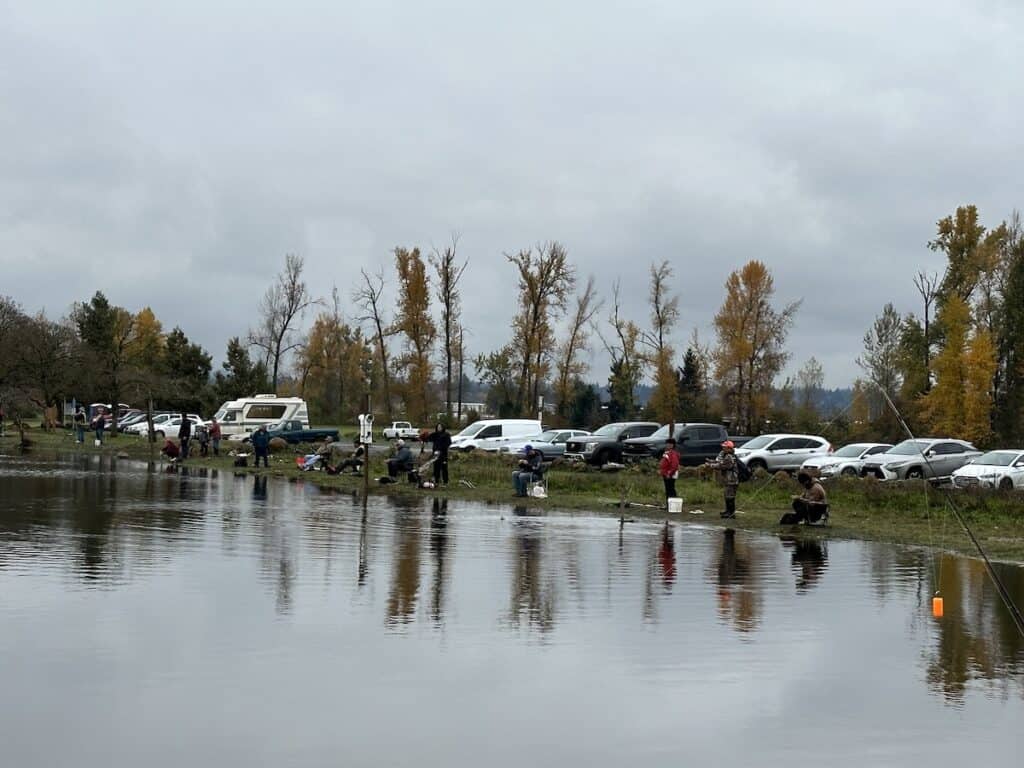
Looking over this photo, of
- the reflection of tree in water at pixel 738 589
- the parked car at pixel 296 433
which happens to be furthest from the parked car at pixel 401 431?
the reflection of tree in water at pixel 738 589

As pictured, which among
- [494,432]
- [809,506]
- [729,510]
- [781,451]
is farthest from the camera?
[494,432]

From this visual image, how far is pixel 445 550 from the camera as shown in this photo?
19484 mm

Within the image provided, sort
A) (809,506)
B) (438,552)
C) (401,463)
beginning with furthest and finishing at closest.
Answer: (401,463) → (809,506) → (438,552)

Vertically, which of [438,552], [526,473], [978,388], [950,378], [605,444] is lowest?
[438,552]

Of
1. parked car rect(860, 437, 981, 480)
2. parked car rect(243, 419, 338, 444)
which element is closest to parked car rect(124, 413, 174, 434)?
parked car rect(243, 419, 338, 444)

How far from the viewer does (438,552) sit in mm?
19188

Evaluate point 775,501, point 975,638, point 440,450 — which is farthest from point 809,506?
point 975,638

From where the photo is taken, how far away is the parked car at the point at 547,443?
171 feet

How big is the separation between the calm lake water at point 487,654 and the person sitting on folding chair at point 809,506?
4448 millimetres

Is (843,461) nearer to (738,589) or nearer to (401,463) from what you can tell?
(401,463)

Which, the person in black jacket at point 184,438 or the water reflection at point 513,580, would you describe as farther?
the person in black jacket at point 184,438

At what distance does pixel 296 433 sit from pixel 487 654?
49.9m

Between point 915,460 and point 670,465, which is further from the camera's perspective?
point 915,460

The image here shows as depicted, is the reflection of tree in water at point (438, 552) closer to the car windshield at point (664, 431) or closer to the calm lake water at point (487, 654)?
the calm lake water at point (487, 654)
